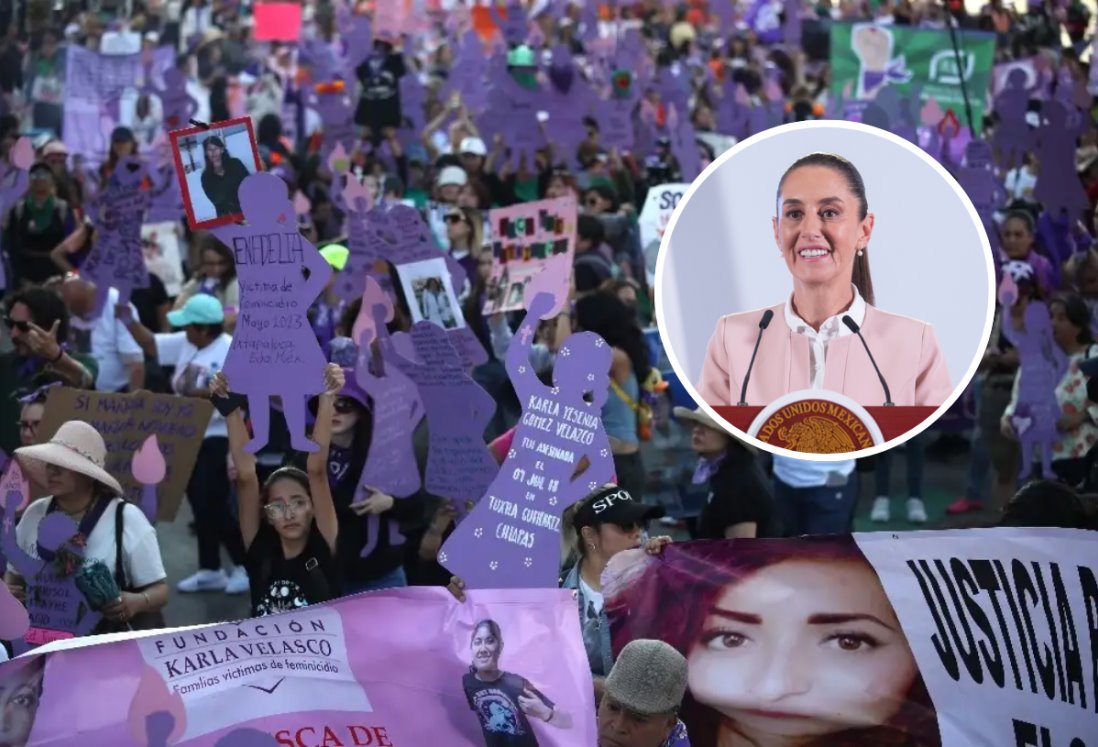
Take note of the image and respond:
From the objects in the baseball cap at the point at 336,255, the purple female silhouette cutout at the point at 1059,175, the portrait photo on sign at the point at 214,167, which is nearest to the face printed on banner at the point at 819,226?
the portrait photo on sign at the point at 214,167

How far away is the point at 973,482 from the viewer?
381 inches

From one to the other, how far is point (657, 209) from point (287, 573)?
198 inches

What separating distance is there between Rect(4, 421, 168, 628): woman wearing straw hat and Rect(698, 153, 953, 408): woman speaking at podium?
1.87 m

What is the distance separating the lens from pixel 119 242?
8953 mm

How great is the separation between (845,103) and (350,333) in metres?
7.57

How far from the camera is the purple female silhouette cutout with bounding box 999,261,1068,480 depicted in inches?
301

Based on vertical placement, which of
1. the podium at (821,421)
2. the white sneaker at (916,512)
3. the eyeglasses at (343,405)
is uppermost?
the podium at (821,421)

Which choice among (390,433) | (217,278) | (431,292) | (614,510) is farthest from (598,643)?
(217,278)

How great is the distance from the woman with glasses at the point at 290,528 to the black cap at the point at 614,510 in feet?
2.81

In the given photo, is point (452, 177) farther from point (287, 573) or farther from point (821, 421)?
point (821, 421)

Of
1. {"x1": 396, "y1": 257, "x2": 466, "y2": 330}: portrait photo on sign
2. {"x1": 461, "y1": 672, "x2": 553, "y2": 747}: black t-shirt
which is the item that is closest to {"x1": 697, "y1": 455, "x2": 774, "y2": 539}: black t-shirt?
{"x1": 396, "y1": 257, "x2": 466, "y2": 330}: portrait photo on sign

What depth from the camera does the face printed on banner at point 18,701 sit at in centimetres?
388

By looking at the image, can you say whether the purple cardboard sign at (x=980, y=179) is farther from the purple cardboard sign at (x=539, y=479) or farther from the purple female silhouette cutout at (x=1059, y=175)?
the purple cardboard sign at (x=539, y=479)

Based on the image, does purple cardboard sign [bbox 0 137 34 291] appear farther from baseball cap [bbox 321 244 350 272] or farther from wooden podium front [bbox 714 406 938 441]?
wooden podium front [bbox 714 406 938 441]
